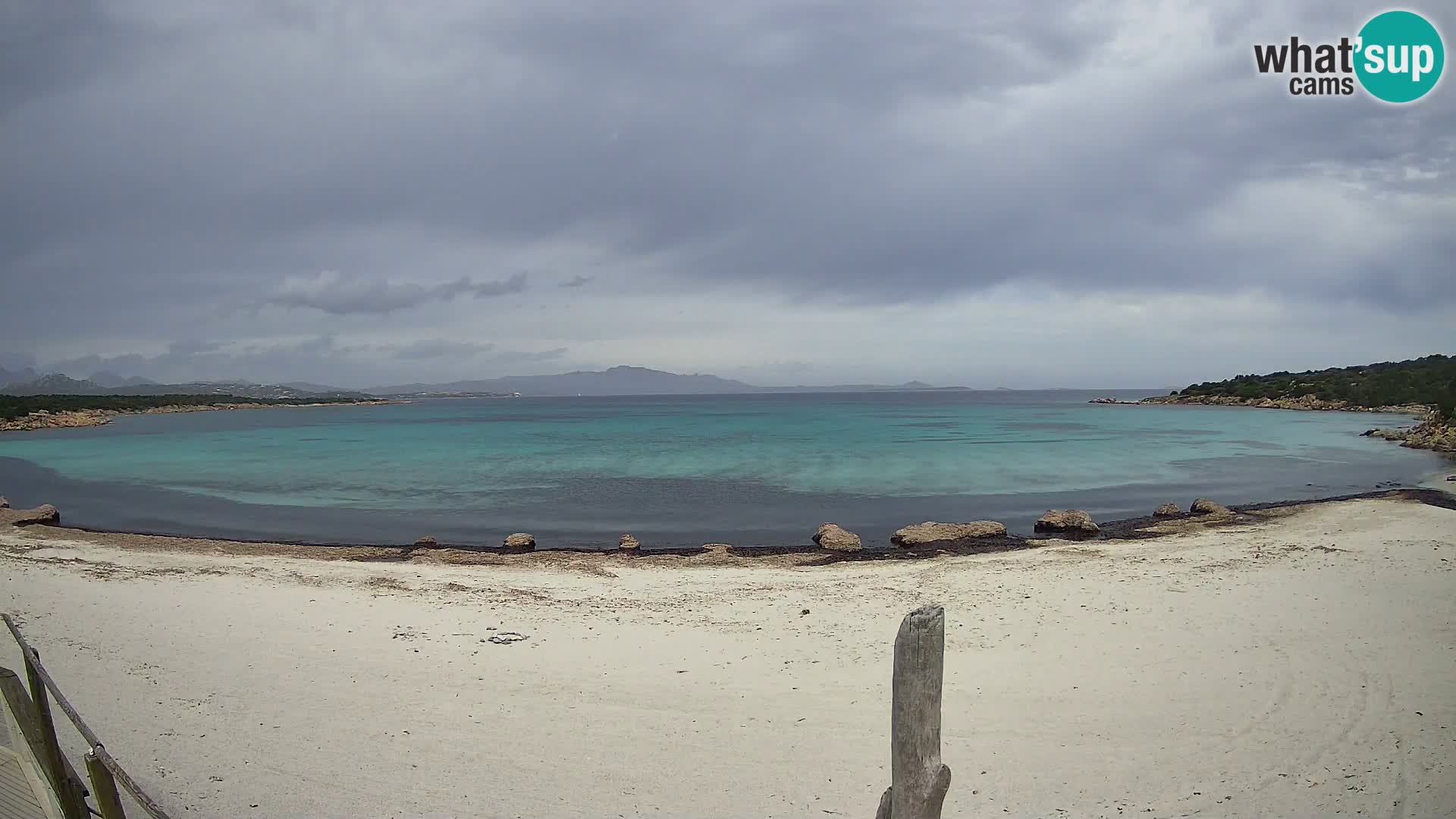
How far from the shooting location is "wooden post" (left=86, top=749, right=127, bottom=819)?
3627mm

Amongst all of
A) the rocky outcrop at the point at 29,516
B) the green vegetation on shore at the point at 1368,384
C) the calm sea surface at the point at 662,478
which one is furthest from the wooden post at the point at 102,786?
the green vegetation on shore at the point at 1368,384

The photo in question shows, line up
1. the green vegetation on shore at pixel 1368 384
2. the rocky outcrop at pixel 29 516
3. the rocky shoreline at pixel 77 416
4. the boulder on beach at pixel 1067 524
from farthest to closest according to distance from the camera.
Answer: the rocky shoreline at pixel 77 416, the green vegetation on shore at pixel 1368 384, the rocky outcrop at pixel 29 516, the boulder on beach at pixel 1067 524

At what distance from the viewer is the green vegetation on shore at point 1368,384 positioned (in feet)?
191

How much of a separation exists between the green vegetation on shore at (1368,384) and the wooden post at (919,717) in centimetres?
4788

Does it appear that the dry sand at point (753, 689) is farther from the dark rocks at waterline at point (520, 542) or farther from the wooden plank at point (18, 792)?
the dark rocks at waterline at point (520, 542)

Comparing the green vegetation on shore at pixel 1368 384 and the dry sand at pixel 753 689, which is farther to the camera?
the green vegetation on shore at pixel 1368 384

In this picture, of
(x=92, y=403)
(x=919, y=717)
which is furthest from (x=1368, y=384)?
(x=92, y=403)

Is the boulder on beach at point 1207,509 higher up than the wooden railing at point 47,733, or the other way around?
the wooden railing at point 47,733

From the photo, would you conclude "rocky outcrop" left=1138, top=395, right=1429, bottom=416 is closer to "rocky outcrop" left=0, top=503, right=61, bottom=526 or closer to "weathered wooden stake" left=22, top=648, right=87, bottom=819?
"weathered wooden stake" left=22, top=648, right=87, bottom=819

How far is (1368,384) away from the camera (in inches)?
2776

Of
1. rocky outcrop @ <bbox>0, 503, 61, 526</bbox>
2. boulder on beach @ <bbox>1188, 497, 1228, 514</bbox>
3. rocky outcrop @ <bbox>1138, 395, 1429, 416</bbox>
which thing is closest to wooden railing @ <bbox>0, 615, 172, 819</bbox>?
rocky outcrop @ <bbox>0, 503, 61, 526</bbox>

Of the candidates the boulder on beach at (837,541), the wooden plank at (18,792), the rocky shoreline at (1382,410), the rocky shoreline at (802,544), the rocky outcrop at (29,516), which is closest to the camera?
the wooden plank at (18,792)

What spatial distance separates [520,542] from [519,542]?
0.02 meters

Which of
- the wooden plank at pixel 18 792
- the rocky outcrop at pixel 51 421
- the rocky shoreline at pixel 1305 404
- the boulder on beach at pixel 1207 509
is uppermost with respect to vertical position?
the rocky shoreline at pixel 1305 404
